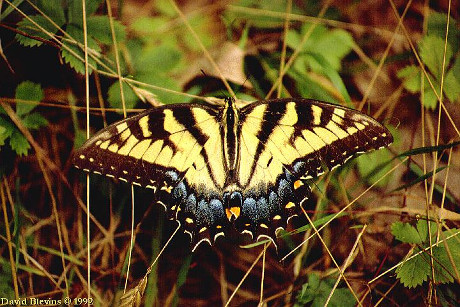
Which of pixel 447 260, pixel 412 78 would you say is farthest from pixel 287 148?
pixel 412 78

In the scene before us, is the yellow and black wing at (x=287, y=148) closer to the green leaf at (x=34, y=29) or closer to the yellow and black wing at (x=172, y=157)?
the yellow and black wing at (x=172, y=157)

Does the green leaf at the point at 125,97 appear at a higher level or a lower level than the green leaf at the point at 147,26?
lower

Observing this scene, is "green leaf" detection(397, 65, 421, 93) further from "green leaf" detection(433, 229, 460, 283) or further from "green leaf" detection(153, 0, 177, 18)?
"green leaf" detection(153, 0, 177, 18)

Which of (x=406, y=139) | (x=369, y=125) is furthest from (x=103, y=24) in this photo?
(x=406, y=139)

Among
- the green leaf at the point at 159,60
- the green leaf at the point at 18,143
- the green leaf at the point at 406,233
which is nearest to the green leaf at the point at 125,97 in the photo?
the green leaf at the point at 159,60

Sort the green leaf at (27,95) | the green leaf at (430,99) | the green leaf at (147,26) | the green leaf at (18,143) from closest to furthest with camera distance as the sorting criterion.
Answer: the green leaf at (18,143) < the green leaf at (27,95) < the green leaf at (430,99) < the green leaf at (147,26)

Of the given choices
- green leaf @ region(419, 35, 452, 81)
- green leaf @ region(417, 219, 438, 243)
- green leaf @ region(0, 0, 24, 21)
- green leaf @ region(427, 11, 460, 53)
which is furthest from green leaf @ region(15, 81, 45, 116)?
green leaf @ region(427, 11, 460, 53)

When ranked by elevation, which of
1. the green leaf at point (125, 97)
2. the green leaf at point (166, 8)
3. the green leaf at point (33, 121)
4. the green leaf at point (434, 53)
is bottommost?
the green leaf at point (33, 121)
